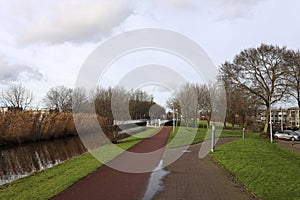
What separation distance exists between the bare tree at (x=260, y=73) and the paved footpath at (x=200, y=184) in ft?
93.9

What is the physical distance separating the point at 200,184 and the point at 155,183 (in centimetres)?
138

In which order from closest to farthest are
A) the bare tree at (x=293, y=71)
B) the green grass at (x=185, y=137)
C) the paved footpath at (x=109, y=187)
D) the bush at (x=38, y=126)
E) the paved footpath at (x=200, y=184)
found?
the paved footpath at (x=109, y=187), the paved footpath at (x=200, y=184), the green grass at (x=185, y=137), the bush at (x=38, y=126), the bare tree at (x=293, y=71)

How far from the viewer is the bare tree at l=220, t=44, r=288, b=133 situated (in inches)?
1505

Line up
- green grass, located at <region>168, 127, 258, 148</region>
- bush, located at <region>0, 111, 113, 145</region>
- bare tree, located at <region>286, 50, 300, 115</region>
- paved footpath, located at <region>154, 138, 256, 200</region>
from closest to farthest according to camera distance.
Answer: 1. paved footpath, located at <region>154, 138, 256, 200</region>
2. green grass, located at <region>168, 127, 258, 148</region>
3. bush, located at <region>0, 111, 113, 145</region>
4. bare tree, located at <region>286, 50, 300, 115</region>

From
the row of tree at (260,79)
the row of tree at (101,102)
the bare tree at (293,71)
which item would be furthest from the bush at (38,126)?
the bare tree at (293,71)

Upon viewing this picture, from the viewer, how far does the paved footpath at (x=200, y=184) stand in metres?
7.56

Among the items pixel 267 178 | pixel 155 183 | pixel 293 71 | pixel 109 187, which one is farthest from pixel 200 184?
pixel 293 71

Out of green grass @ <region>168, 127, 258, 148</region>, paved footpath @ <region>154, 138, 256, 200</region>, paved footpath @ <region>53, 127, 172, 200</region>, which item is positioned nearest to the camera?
paved footpath @ <region>53, 127, 172, 200</region>

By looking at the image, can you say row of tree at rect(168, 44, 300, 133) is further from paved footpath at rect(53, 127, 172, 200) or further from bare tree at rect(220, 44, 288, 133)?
paved footpath at rect(53, 127, 172, 200)

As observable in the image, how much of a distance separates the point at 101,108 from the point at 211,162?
43.8 feet

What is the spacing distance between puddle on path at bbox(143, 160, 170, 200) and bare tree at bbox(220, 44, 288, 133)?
3030 centimetres

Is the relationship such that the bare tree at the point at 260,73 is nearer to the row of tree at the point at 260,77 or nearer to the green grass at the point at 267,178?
the row of tree at the point at 260,77

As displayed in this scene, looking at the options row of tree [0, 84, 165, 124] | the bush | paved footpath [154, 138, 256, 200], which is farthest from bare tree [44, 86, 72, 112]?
paved footpath [154, 138, 256, 200]

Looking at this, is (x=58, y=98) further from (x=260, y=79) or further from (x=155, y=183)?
(x=155, y=183)
